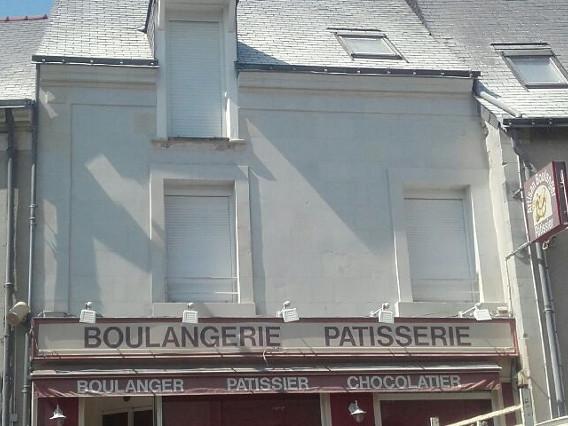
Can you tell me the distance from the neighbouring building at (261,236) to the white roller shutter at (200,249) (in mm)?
30

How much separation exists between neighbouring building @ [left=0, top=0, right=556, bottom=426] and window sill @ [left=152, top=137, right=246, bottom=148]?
0.07 ft

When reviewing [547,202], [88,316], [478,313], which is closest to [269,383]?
[88,316]

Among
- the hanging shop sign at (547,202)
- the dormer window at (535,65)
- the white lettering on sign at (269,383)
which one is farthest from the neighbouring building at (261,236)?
the dormer window at (535,65)

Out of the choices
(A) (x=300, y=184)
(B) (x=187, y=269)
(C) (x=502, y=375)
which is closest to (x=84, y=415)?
(B) (x=187, y=269)

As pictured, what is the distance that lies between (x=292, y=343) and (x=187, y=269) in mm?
1926

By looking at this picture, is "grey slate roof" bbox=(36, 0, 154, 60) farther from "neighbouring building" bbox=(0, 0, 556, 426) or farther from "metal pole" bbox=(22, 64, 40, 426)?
"metal pole" bbox=(22, 64, 40, 426)

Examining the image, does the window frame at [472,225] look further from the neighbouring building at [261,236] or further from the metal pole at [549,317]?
the metal pole at [549,317]

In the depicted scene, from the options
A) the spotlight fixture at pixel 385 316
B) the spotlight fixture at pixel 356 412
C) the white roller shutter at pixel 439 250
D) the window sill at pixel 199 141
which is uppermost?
the window sill at pixel 199 141

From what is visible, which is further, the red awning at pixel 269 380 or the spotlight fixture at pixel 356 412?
the spotlight fixture at pixel 356 412

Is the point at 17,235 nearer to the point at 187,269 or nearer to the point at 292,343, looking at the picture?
the point at 187,269

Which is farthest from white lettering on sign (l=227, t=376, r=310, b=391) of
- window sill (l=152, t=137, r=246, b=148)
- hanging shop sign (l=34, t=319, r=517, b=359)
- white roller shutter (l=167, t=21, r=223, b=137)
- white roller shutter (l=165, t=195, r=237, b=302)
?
white roller shutter (l=167, t=21, r=223, b=137)

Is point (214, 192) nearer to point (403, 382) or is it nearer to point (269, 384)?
point (269, 384)

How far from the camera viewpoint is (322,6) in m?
19.4

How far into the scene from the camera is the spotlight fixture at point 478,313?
14938 mm
